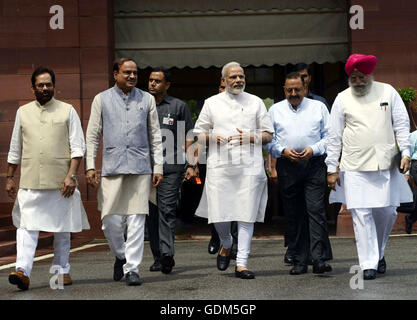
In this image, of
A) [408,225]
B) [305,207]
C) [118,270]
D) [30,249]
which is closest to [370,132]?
[305,207]

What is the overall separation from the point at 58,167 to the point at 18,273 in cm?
97

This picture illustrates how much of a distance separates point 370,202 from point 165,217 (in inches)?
84.6

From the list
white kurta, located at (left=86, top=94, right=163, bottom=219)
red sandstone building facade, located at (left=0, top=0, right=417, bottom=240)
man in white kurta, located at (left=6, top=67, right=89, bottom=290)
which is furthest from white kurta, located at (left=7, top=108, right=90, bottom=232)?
red sandstone building facade, located at (left=0, top=0, right=417, bottom=240)

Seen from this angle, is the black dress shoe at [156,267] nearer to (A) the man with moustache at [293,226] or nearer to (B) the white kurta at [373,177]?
(A) the man with moustache at [293,226]

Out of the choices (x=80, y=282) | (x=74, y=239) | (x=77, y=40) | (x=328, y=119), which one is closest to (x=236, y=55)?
(x=77, y=40)

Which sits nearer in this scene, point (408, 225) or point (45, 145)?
point (45, 145)

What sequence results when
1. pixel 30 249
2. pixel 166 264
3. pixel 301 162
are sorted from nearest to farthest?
pixel 30 249 < pixel 301 162 < pixel 166 264

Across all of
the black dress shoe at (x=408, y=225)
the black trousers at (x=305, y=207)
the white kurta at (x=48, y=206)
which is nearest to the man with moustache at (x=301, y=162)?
the black trousers at (x=305, y=207)

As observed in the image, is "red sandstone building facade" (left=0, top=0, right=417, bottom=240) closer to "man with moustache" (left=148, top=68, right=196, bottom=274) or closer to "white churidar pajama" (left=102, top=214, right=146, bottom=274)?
"man with moustache" (left=148, top=68, right=196, bottom=274)

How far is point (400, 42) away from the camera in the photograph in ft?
47.2

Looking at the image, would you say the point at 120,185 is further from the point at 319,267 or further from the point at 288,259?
the point at 288,259

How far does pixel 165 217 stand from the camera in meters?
9.17

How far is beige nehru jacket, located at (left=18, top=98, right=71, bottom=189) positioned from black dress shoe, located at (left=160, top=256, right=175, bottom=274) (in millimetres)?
1507

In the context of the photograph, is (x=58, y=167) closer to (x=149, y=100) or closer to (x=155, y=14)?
(x=149, y=100)
